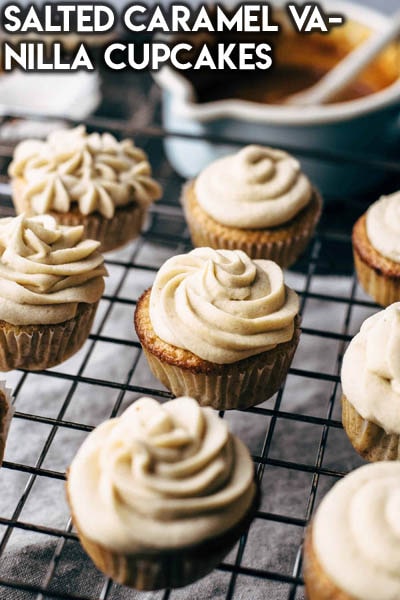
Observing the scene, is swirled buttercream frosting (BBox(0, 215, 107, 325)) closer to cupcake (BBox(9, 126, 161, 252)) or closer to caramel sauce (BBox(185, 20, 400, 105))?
cupcake (BBox(9, 126, 161, 252))

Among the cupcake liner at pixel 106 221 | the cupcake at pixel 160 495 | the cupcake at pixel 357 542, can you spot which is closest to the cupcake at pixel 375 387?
the cupcake at pixel 357 542

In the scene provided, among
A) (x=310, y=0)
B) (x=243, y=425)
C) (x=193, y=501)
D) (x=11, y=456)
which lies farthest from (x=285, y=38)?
(x=193, y=501)

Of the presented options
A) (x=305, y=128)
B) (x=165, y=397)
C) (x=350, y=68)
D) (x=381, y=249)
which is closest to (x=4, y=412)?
(x=165, y=397)

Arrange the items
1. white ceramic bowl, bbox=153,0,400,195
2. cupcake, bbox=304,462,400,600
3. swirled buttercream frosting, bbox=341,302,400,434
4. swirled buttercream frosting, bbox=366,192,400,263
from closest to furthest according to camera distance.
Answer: cupcake, bbox=304,462,400,600 → swirled buttercream frosting, bbox=341,302,400,434 → swirled buttercream frosting, bbox=366,192,400,263 → white ceramic bowl, bbox=153,0,400,195

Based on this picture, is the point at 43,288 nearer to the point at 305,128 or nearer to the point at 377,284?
the point at 377,284

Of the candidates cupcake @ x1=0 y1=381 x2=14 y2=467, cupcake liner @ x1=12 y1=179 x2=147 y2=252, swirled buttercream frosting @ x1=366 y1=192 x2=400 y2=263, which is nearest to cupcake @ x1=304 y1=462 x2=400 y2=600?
cupcake @ x1=0 y1=381 x2=14 y2=467

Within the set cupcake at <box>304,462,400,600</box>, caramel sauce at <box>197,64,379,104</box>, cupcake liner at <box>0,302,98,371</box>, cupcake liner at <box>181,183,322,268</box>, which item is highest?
cupcake at <box>304,462,400,600</box>

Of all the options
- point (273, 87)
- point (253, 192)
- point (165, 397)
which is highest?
point (253, 192)
